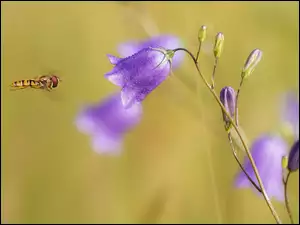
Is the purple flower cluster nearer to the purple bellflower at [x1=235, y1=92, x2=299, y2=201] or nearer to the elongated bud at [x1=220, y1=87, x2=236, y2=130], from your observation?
the elongated bud at [x1=220, y1=87, x2=236, y2=130]

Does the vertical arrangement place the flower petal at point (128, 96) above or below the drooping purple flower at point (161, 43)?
below

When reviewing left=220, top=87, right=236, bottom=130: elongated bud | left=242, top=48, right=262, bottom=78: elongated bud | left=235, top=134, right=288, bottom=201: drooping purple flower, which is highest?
left=242, top=48, right=262, bottom=78: elongated bud

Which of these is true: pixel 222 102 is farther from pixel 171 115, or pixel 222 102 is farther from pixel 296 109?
pixel 171 115

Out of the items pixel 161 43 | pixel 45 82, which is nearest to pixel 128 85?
pixel 45 82

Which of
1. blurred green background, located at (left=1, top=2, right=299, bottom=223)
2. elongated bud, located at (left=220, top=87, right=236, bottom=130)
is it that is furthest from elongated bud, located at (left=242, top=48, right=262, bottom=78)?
blurred green background, located at (left=1, top=2, right=299, bottom=223)

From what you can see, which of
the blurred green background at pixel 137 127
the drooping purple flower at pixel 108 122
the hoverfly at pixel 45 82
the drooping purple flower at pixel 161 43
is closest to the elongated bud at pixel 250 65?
the hoverfly at pixel 45 82

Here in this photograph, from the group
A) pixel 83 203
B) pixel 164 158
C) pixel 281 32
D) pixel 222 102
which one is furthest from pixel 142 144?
pixel 222 102

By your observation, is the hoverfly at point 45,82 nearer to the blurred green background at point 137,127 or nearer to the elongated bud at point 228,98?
the elongated bud at point 228,98
